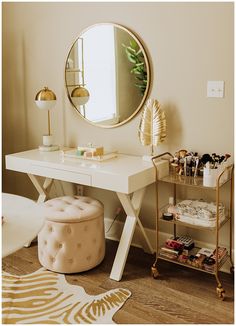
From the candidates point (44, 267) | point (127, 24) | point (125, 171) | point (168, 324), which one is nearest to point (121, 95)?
point (127, 24)

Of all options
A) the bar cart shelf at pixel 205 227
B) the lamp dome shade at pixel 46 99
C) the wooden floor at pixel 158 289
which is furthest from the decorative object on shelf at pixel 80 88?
the wooden floor at pixel 158 289

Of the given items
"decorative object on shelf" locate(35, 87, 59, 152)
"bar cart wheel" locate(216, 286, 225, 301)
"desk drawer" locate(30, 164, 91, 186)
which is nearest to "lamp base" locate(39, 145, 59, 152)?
"decorative object on shelf" locate(35, 87, 59, 152)

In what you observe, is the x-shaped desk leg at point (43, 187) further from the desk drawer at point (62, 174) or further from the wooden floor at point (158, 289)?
the wooden floor at point (158, 289)

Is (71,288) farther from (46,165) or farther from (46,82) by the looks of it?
(46,82)

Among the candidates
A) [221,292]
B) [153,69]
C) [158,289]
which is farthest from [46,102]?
[221,292]

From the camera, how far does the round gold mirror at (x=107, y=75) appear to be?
9.30 feet

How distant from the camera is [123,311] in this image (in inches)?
89.4

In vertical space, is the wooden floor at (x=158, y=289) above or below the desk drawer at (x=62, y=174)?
below

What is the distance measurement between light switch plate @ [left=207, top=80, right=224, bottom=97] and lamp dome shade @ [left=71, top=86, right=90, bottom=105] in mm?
973

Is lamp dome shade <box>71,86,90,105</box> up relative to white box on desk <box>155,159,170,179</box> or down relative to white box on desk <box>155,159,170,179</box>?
up

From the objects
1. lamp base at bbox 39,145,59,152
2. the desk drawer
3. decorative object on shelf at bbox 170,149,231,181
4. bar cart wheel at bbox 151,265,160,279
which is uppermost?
lamp base at bbox 39,145,59,152

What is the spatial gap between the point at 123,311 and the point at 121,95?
1447 mm

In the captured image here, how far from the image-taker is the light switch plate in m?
2.53

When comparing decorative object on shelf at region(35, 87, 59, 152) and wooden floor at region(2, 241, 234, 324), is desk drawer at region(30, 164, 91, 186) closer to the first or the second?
decorative object on shelf at region(35, 87, 59, 152)
